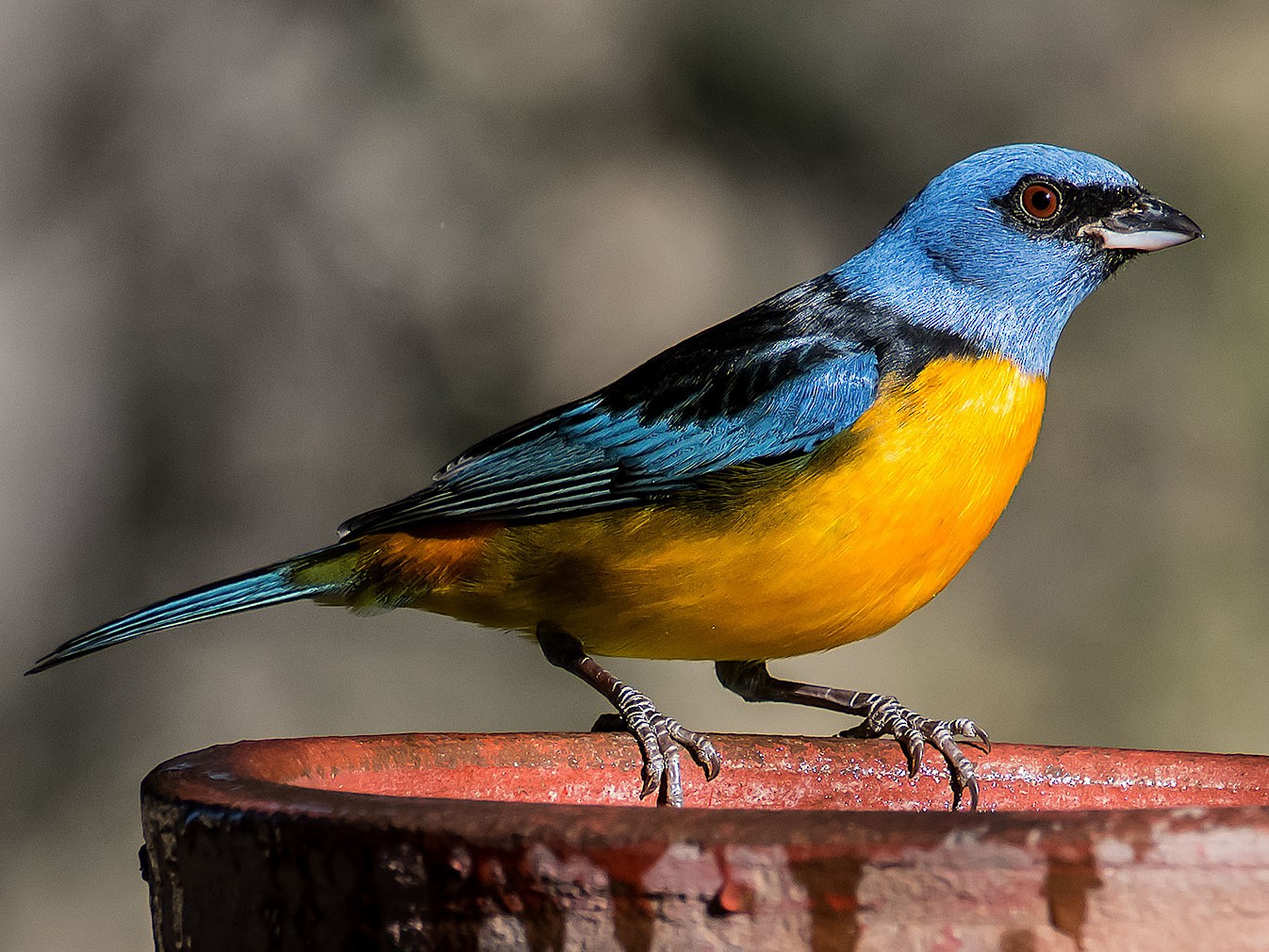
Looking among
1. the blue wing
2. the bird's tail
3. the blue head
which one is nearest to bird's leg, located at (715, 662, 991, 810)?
the blue wing

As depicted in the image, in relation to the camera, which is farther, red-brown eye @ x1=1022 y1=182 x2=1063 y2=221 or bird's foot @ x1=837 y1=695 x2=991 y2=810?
red-brown eye @ x1=1022 y1=182 x2=1063 y2=221

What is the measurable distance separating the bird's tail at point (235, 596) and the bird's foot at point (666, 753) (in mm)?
1081

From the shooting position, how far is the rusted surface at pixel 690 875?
4.19ft

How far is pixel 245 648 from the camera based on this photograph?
6266 mm

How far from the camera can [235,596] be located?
353cm

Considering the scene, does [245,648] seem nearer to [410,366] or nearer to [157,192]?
[410,366]

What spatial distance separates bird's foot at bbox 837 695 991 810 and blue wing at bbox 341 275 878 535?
0.53 meters

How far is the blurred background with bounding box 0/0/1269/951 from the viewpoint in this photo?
20.1ft

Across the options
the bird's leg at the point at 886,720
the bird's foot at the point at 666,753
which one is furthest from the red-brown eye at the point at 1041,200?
the bird's foot at the point at 666,753

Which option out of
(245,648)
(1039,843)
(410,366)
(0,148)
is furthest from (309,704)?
(1039,843)

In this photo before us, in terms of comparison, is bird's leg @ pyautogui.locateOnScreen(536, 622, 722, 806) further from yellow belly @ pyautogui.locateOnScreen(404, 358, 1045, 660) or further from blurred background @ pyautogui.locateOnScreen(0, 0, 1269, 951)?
blurred background @ pyautogui.locateOnScreen(0, 0, 1269, 951)

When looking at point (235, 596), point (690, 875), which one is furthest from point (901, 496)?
point (690, 875)

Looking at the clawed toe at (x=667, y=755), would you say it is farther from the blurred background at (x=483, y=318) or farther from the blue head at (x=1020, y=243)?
the blurred background at (x=483, y=318)

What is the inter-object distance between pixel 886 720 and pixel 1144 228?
120cm
